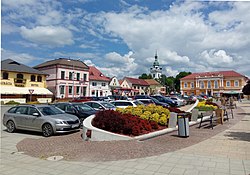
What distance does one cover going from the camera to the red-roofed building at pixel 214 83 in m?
76.1

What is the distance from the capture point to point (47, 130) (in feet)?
34.9

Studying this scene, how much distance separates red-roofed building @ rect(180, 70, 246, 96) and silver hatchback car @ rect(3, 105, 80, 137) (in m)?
75.1

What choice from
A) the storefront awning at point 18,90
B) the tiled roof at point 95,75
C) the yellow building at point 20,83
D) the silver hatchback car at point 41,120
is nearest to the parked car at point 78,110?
the silver hatchback car at point 41,120

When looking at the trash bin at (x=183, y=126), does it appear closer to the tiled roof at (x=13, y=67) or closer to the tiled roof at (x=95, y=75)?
the tiled roof at (x=13, y=67)

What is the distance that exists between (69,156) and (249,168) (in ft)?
16.5

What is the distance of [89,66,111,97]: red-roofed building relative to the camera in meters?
61.1

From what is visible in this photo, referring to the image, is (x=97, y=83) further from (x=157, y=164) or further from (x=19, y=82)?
(x=157, y=164)

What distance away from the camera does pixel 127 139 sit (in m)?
8.66

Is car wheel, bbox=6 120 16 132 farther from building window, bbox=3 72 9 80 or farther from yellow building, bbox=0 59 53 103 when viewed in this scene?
building window, bbox=3 72 9 80

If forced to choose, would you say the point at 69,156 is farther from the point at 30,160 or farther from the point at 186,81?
the point at 186,81

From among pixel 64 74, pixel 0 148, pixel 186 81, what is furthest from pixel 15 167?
pixel 186 81

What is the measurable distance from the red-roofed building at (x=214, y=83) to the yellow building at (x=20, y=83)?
2298 inches

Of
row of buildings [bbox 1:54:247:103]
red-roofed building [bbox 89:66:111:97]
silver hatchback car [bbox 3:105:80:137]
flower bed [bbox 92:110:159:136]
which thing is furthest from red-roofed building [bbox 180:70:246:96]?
silver hatchback car [bbox 3:105:80:137]

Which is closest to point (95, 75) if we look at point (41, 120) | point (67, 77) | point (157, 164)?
point (67, 77)
